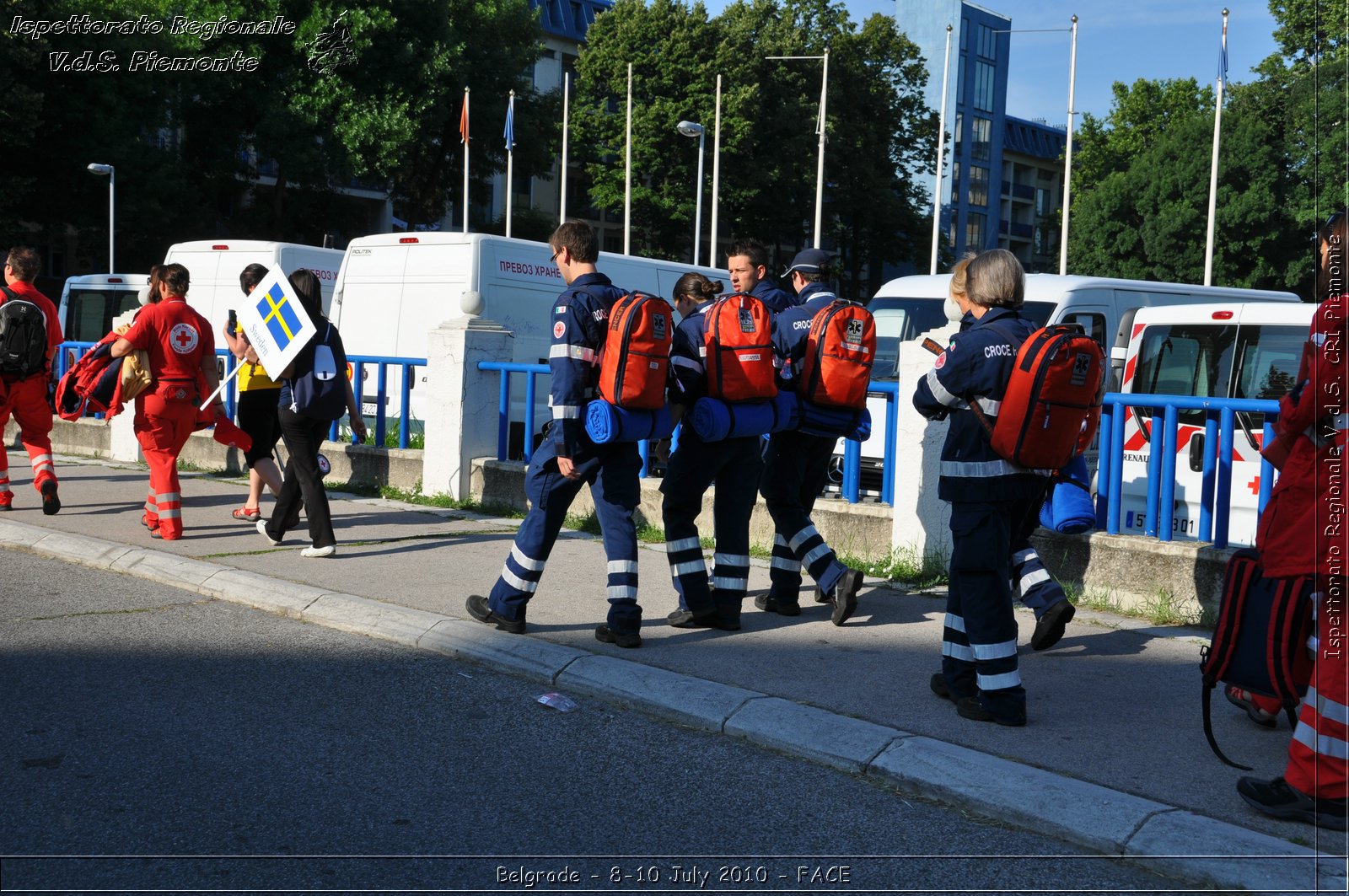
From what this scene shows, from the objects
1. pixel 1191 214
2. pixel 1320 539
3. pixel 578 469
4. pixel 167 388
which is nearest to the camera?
pixel 1320 539

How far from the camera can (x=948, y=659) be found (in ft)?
16.4

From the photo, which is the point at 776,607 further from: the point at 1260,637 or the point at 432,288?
the point at 432,288

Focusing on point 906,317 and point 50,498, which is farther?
point 906,317

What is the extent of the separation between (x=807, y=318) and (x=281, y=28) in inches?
1225

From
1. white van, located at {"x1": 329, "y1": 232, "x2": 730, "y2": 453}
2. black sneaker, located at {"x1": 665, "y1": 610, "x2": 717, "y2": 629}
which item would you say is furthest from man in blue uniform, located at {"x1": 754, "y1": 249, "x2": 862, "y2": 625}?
white van, located at {"x1": 329, "y1": 232, "x2": 730, "y2": 453}

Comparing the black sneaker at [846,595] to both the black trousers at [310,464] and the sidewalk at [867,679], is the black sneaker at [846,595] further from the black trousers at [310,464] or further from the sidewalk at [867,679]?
the black trousers at [310,464]

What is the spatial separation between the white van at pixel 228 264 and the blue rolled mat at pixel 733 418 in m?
12.4

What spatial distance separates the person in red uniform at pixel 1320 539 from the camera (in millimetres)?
3783

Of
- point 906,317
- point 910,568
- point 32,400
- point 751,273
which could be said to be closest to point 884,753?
point 751,273

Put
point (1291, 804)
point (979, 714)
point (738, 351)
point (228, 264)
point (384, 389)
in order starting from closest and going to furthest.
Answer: point (1291, 804)
point (979, 714)
point (738, 351)
point (384, 389)
point (228, 264)

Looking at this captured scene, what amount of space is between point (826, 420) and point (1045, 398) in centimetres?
178

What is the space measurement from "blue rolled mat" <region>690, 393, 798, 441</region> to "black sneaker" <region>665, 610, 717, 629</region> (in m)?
0.88

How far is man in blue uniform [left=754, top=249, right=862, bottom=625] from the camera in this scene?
20.9 ft

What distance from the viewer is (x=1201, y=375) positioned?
9312 millimetres
